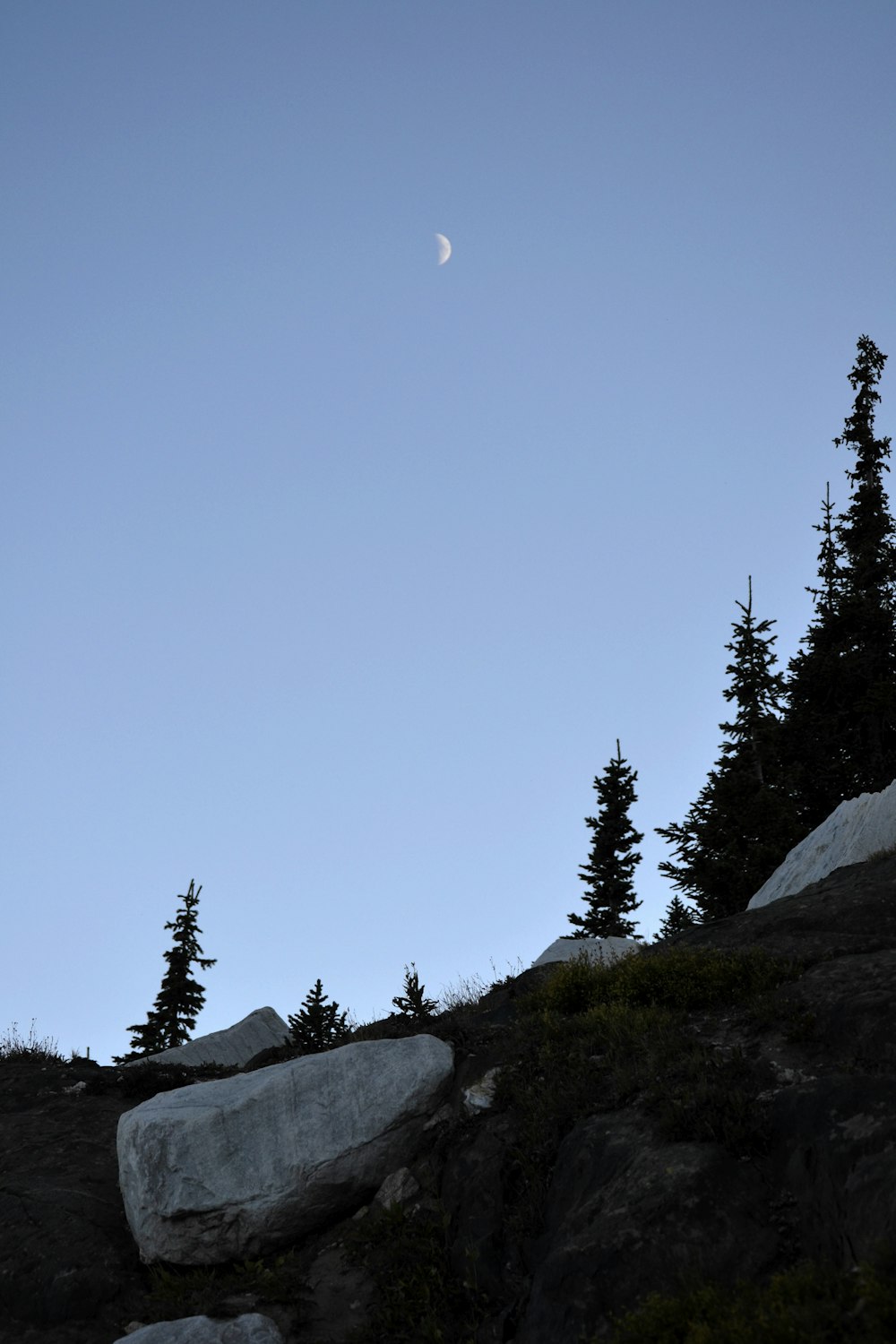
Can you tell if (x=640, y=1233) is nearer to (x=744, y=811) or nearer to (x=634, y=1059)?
(x=634, y=1059)

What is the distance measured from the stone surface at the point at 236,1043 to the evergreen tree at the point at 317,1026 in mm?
3389

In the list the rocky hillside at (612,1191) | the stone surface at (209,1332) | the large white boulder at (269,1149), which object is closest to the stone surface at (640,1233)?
the rocky hillside at (612,1191)

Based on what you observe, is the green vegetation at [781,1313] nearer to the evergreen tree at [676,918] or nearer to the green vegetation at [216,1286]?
the green vegetation at [216,1286]

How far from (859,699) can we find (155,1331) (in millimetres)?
31445

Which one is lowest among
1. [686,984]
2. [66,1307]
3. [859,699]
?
[66,1307]

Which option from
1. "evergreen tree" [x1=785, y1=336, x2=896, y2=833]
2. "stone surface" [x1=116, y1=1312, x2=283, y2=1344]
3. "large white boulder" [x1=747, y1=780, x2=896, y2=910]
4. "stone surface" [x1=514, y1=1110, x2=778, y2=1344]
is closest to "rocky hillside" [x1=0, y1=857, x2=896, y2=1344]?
"stone surface" [x1=514, y1=1110, x2=778, y2=1344]

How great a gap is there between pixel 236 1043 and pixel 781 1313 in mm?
24625

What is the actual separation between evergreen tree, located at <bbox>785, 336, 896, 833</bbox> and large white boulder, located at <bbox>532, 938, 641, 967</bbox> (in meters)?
13.6

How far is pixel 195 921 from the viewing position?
41.2 m

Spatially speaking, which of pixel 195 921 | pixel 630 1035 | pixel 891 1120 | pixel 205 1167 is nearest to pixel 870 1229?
pixel 891 1120

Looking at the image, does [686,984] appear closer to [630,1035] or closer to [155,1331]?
[630,1035]

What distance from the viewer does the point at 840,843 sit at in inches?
845

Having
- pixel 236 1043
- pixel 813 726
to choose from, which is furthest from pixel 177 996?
pixel 813 726

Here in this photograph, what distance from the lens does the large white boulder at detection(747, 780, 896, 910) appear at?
20328 mm
